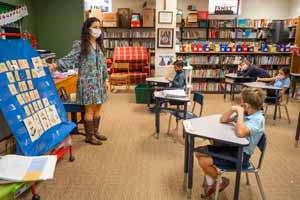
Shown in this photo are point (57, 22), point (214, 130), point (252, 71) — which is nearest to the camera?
point (214, 130)

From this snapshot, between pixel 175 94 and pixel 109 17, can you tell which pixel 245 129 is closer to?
pixel 175 94

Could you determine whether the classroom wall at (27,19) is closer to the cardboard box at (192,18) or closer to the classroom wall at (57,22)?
the classroom wall at (57,22)

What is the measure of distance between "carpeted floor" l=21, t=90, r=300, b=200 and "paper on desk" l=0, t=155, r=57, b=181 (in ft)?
2.71

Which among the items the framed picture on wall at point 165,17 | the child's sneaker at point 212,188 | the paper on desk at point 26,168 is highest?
the framed picture on wall at point 165,17

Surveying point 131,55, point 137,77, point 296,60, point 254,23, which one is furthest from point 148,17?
point 296,60

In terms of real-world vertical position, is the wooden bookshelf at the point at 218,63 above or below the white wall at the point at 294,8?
below

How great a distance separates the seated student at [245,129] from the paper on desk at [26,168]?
1231 millimetres

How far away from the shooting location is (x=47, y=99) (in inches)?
109

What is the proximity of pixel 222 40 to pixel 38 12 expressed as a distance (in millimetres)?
5813

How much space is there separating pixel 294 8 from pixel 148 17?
4.64 metres

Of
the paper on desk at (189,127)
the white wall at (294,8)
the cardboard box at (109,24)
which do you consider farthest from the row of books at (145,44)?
the paper on desk at (189,127)

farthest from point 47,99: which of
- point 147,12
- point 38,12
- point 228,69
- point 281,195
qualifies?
point 147,12

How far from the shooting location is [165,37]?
6.24 metres

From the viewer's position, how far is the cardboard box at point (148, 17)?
27.6ft
